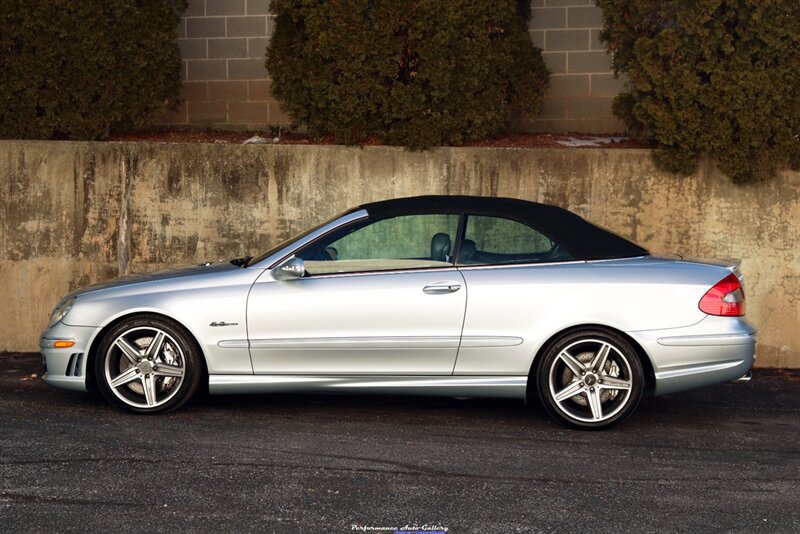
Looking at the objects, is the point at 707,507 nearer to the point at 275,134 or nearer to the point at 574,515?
the point at 574,515

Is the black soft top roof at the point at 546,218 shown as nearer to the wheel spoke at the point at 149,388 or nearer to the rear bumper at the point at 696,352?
the rear bumper at the point at 696,352

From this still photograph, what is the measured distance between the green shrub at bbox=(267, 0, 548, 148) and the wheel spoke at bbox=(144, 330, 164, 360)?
145 inches

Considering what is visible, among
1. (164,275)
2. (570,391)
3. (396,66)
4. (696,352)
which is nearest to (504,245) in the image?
(570,391)

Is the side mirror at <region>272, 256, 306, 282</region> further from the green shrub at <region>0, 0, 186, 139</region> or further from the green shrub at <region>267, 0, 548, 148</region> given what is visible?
the green shrub at <region>0, 0, 186, 139</region>

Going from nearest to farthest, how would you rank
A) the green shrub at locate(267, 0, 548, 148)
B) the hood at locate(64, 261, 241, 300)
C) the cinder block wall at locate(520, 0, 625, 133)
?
the hood at locate(64, 261, 241, 300), the green shrub at locate(267, 0, 548, 148), the cinder block wall at locate(520, 0, 625, 133)

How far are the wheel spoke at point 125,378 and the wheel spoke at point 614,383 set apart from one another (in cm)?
292

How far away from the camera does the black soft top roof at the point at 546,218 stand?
738cm

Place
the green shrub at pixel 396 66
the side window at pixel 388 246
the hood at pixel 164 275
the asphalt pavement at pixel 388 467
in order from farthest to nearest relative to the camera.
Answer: the green shrub at pixel 396 66, the hood at pixel 164 275, the side window at pixel 388 246, the asphalt pavement at pixel 388 467

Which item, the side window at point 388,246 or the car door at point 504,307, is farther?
the side window at point 388,246

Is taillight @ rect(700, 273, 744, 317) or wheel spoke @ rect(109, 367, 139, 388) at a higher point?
taillight @ rect(700, 273, 744, 317)

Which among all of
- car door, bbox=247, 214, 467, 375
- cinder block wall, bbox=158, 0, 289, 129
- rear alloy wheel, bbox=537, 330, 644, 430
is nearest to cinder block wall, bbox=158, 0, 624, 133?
cinder block wall, bbox=158, 0, 289, 129

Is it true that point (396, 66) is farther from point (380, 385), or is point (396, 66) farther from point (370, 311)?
point (380, 385)

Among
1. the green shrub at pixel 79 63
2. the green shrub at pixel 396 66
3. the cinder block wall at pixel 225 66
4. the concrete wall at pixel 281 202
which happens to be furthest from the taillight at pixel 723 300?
the cinder block wall at pixel 225 66

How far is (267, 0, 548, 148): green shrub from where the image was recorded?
10.4 metres
